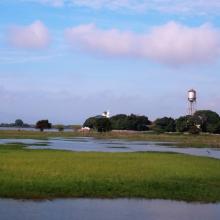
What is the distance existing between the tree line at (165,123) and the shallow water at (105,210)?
377 feet

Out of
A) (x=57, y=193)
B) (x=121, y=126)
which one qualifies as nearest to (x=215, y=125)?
(x=121, y=126)

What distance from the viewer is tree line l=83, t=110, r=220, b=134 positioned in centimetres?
14150

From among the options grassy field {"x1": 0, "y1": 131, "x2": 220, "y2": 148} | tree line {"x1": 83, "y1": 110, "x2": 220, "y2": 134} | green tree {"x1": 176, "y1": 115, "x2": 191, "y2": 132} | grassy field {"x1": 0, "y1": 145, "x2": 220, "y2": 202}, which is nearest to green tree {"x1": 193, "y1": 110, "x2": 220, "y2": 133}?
tree line {"x1": 83, "y1": 110, "x2": 220, "y2": 134}

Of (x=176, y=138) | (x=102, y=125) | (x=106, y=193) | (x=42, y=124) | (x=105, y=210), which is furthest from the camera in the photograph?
(x=42, y=124)

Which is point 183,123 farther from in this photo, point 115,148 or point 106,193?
point 106,193

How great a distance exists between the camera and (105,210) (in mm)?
17719

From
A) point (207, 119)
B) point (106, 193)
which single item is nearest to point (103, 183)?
point (106, 193)

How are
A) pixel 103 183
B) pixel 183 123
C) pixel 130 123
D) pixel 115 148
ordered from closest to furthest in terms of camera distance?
1. pixel 103 183
2. pixel 115 148
3. pixel 183 123
4. pixel 130 123

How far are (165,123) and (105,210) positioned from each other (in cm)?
14208

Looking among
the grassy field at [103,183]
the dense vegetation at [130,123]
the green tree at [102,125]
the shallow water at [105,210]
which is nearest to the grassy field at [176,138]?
the green tree at [102,125]

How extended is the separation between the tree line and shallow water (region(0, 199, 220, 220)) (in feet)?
377

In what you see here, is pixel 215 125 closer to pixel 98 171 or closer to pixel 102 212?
pixel 98 171

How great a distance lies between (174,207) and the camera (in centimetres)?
1880

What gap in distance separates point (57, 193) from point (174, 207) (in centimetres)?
455
